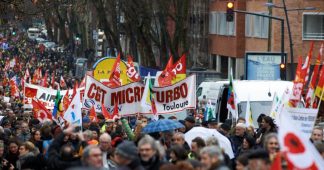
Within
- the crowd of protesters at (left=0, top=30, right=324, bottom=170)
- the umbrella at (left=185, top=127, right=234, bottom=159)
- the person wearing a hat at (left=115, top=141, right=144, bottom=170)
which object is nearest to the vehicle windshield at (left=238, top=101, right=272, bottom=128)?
the crowd of protesters at (left=0, top=30, right=324, bottom=170)

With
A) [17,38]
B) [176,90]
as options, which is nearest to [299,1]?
[176,90]

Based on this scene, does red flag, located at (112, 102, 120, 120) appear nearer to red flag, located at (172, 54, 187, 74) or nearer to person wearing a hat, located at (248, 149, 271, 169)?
red flag, located at (172, 54, 187, 74)

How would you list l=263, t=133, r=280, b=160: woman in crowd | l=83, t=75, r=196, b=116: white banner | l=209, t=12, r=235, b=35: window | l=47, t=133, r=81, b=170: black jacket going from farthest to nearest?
l=209, t=12, r=235, b=35: window < l=83, t=75, r=196, b=116: white banner < l=47, t=133, r=81, b=170: black jacket < l=263, t=133, r=280, b=160: woman in crowd

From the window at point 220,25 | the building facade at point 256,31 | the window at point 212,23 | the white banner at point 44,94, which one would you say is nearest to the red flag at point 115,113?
the white banner at point 44,94

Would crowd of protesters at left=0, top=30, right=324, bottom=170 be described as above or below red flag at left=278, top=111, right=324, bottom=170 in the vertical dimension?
below

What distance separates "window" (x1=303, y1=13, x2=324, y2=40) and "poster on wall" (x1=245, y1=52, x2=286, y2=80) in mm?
16144

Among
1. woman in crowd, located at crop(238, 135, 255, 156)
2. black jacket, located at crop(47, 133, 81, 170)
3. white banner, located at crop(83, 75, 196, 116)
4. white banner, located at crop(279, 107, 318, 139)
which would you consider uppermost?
white banner, located at crop(279, 107, 318, 139)

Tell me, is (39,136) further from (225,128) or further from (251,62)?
(251,62)

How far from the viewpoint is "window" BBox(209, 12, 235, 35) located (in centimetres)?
6371

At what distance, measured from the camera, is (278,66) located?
132 ft

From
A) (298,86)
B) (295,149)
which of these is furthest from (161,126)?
(295,149)

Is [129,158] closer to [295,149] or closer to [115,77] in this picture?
[295,149]

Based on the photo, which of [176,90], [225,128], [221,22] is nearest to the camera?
[225,128]

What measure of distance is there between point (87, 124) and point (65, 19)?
68.5m
